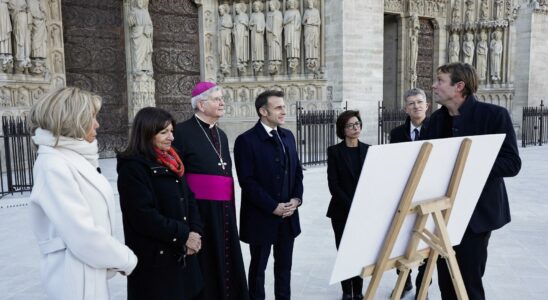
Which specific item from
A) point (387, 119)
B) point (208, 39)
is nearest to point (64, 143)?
point (387, 119)

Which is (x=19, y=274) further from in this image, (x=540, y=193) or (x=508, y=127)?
(x=540, y=193)

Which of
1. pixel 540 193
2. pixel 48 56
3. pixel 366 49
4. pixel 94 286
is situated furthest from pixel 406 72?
pixel 94 286

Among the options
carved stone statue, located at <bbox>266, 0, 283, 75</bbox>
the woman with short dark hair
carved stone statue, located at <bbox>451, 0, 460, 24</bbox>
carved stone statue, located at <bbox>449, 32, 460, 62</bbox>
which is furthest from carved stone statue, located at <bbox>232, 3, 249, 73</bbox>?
the woman with short dark hair

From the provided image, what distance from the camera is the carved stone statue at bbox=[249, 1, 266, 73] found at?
12.2 metres

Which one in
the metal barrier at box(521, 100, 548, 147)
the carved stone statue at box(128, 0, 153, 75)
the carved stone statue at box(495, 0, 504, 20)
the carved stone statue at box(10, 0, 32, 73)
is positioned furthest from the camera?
the carved stone statue at box(495, 0, 504, 20)

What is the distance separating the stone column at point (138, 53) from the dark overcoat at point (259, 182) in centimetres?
886

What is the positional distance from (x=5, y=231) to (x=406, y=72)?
1280 centimetres

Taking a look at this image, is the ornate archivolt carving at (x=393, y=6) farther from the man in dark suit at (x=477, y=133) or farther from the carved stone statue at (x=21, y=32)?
the man in dark suit at (x=477, y=133)

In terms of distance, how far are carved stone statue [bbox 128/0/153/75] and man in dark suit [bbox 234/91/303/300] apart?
29.3 feet

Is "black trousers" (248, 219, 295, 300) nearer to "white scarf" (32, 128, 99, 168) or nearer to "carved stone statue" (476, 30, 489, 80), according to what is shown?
"white scarf" (32, 128, 99, 168)

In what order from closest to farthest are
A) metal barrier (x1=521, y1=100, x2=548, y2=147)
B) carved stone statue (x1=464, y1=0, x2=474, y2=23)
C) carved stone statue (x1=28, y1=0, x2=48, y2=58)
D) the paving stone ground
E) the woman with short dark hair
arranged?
the woman with short dark hair, the paving stone ground, carved stone statue (x1=28, y1=0, x2=48, y2=58), metal barrier (x1=521, y1=100, x2=548, y2=147), carved stone statue (x1=464, y1=0, x2=474, y2=23)

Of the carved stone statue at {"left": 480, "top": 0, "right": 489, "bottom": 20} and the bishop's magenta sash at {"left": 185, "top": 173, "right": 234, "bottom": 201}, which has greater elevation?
the carved stone statue at {"left": 480, "top": 0, "right": 489, "bottom": 20}

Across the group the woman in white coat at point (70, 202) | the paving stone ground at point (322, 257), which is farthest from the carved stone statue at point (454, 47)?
the woman in white coat at point (70, 202)

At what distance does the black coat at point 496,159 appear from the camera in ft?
8.61
